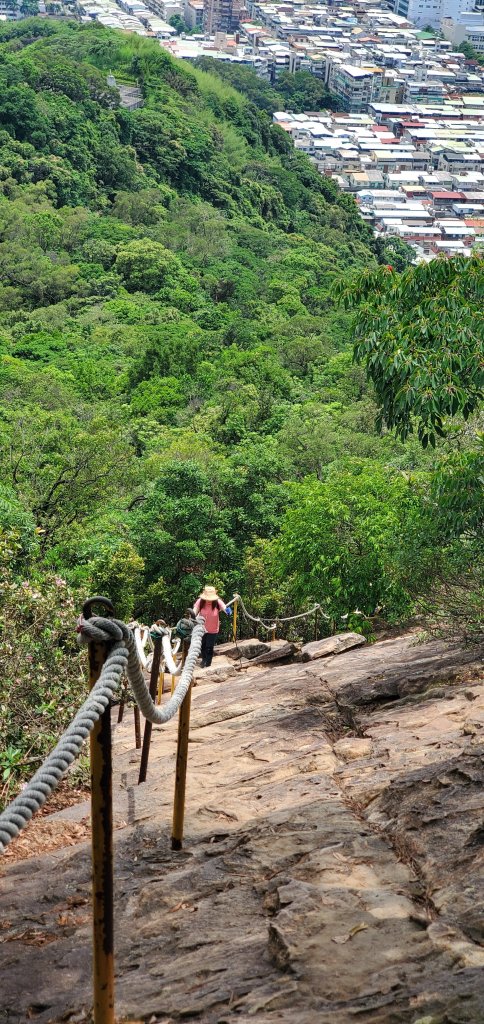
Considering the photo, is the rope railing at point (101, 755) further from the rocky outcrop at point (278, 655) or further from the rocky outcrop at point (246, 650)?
the rocky outcrop at point (246, 650)

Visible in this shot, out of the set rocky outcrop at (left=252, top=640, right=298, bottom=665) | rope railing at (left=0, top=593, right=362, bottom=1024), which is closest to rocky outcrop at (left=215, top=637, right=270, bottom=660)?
rocky outcrop at (left=252, top=640, right=298, bottom=665)

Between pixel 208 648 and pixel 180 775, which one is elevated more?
pixel 180 775

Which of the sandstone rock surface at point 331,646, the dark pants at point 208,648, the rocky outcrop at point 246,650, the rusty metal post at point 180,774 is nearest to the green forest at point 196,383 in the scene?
the sandstone rock surface at point 331,646

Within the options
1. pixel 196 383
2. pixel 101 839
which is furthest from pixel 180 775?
pixel 196 383

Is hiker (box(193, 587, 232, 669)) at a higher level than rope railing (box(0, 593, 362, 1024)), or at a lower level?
lower

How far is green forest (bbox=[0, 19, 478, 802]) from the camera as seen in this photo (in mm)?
7746

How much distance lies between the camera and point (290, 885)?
4457 mm

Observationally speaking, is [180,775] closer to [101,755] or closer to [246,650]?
[101,755]

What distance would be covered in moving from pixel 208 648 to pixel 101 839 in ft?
22.9

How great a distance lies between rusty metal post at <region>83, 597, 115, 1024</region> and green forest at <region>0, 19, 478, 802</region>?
360 cm

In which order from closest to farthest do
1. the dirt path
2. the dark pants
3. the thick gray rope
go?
the thick gray rope, the dirt path, the dark pants

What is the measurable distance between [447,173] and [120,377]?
247 feet

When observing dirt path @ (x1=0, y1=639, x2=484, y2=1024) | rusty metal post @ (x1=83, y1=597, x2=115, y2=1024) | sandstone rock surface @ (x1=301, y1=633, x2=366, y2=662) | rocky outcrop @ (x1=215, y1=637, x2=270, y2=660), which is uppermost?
rusty metal post @ (x1=83, y1=597, x2=115, y2=1024)

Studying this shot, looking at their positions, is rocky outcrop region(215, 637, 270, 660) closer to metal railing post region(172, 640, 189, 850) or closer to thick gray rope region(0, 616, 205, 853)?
metal railing post region(172, 640, 189, 850)
